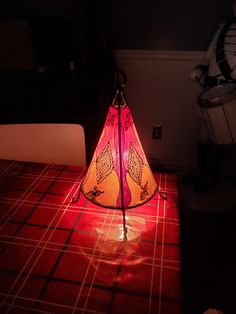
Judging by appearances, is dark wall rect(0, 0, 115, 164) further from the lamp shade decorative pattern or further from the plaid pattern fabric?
the lamp shade decorative pattern

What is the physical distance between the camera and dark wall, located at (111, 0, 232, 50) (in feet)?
5.39

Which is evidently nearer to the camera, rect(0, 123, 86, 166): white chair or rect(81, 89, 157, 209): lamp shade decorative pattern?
rect(81, 89, 157, 209): lamp shade decorative pattern

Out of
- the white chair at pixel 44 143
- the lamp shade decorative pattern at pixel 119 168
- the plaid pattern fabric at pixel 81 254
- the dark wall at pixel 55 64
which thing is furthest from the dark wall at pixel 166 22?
the lamp shade decorative pattern at pixel 119 168

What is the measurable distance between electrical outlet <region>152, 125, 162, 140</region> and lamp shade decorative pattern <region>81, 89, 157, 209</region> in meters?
1.45

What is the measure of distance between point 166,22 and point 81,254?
1.59 m

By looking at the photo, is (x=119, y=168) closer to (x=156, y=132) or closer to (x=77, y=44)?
(x=77, y=44)

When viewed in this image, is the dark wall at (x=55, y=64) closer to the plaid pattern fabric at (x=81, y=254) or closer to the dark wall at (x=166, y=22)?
the dark wall at (x=166, y=22)

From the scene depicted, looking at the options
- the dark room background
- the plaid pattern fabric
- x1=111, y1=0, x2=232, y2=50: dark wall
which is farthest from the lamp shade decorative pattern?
x1=111, y1=0, x2=232, y2=50: dark wall

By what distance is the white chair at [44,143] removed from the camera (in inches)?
42.9

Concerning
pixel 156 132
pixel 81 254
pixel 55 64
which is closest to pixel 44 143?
pixel 81 254

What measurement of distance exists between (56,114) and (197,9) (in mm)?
1086

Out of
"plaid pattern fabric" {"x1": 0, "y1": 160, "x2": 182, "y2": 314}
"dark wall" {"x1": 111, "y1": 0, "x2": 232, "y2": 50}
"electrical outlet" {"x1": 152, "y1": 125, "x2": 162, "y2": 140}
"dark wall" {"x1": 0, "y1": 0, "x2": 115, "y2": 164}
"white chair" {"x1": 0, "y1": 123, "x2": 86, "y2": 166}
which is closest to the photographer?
"plaid pattern fabric" {"x1": 0, "y1": 160, "x2": 182, "y2": 314}

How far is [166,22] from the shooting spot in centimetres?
171

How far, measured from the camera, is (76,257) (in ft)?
1.98
